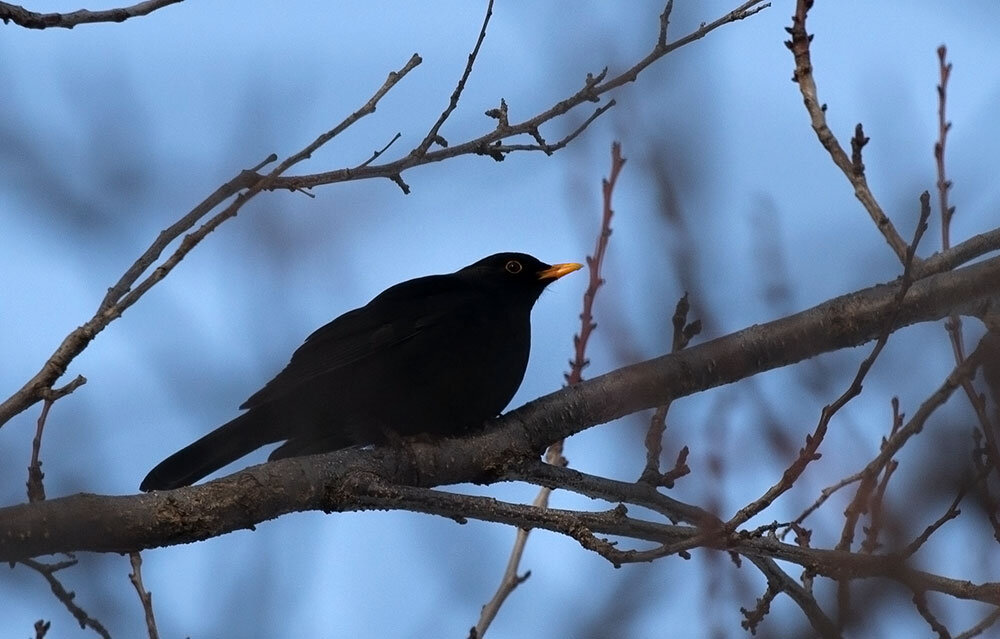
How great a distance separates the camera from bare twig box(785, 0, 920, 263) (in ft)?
14.2

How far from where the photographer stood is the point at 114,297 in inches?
136

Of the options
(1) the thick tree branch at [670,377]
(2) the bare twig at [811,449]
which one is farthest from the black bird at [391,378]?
(2) the bare twig at [811,449]

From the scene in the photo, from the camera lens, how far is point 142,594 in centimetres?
395

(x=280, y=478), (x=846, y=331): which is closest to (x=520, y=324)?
(x=846, y=331)

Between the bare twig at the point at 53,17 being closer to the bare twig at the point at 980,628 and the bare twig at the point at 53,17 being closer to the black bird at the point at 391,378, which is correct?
the black bird at the point at 391,378

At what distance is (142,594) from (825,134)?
297cm

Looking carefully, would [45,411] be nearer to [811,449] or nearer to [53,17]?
[53,17]

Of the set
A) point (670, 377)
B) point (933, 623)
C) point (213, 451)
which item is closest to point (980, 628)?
point (933, 623)

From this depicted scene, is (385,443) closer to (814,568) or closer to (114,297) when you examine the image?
(114,297)

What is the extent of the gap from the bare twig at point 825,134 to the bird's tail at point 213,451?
2.76 metres

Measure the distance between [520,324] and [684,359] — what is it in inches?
60.7

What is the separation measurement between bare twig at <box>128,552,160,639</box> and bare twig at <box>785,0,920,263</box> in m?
2.83

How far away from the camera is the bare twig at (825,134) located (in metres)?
4.33

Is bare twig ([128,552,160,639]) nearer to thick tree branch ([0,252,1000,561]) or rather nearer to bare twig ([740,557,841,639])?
thick tree branch ([0,252,1000,561])
